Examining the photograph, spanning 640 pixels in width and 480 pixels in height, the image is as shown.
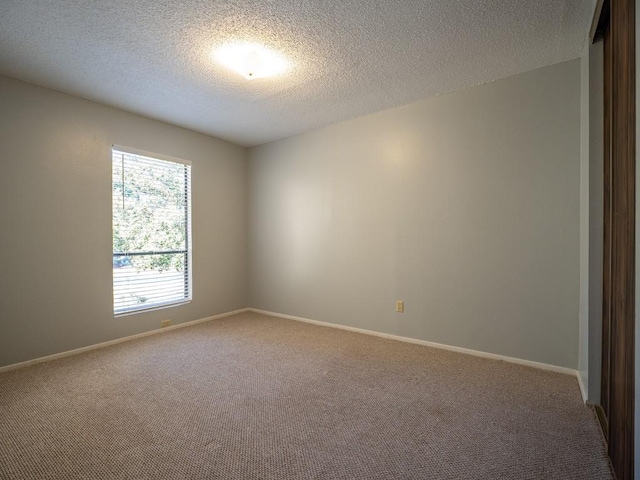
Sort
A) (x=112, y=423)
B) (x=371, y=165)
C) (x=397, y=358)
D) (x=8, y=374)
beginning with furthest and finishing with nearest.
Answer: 1. (x=371, y=165)
2. (x=397, y=358)
3. (x=8, y=374)
4. (x=112, y=423)

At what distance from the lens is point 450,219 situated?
319cm

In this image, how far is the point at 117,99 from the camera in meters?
3.25

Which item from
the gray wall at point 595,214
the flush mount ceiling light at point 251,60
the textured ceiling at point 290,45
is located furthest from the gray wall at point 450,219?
the flush mount ceiling light at point 251,60

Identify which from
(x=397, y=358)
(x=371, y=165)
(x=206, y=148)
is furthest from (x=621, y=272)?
(x=206, y=148)

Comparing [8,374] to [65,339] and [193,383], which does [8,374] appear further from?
[193,383]

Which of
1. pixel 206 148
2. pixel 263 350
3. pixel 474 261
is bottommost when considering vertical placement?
Answer: pixel 263 350

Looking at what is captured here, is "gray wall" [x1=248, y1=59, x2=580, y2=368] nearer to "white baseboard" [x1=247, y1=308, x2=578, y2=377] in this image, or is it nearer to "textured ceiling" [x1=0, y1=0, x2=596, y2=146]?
"white baseboard" [x1=247, y1=308, x2=578, y2=377]

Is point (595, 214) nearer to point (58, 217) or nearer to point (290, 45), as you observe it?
point (290, 45)

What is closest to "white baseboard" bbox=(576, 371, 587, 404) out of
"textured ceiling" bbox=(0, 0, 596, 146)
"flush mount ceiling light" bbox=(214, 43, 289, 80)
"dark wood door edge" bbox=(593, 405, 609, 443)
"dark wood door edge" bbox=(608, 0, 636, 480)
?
"dark wood door edge" bbox=(593, 405, 609, 443)

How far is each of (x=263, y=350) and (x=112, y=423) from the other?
1460mm

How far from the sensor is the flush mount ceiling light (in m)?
2.38

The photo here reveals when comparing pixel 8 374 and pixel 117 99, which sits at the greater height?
pixel 117 99

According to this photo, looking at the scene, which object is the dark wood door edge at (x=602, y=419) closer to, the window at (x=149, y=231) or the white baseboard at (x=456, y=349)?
the white baseboard at (x=456, y=349)

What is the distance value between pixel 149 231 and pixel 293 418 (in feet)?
9.38
